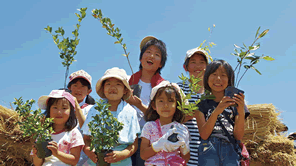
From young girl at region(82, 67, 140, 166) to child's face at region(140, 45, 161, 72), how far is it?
57cm

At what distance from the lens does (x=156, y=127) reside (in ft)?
10.9

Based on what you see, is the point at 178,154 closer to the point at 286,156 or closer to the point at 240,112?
the point at 240,112

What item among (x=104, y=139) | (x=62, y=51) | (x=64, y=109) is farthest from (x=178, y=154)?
(x=62, y=51)

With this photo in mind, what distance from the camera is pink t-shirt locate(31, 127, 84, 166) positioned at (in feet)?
11.1

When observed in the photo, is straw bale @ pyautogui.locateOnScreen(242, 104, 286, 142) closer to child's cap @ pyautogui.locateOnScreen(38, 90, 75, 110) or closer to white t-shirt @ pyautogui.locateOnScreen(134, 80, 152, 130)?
white t-shirt @ pyautogui.locateOnScreen(134, 80, 152, 130)

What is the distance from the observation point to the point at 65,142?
347 cm

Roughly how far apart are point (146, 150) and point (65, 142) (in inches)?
43.6

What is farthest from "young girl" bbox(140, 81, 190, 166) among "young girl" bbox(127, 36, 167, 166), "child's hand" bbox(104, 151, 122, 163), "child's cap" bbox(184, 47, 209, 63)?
"child's cap" bbox(184, 47, 209, 63)

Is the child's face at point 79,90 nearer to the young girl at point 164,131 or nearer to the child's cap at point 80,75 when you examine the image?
the child's cap at point 80,75

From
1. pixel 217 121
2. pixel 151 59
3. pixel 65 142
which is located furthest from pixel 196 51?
pixel 65 142

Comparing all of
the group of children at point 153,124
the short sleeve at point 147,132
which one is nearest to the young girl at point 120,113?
the group of children at point 153,124

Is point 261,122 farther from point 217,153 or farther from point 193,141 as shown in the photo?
point 217,153

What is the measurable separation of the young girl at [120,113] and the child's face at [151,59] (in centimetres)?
57

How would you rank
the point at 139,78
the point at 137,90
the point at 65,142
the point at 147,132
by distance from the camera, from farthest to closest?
the point at 139,78 → the point at 137,90 → the point at 65,142 → the point at 147,132
